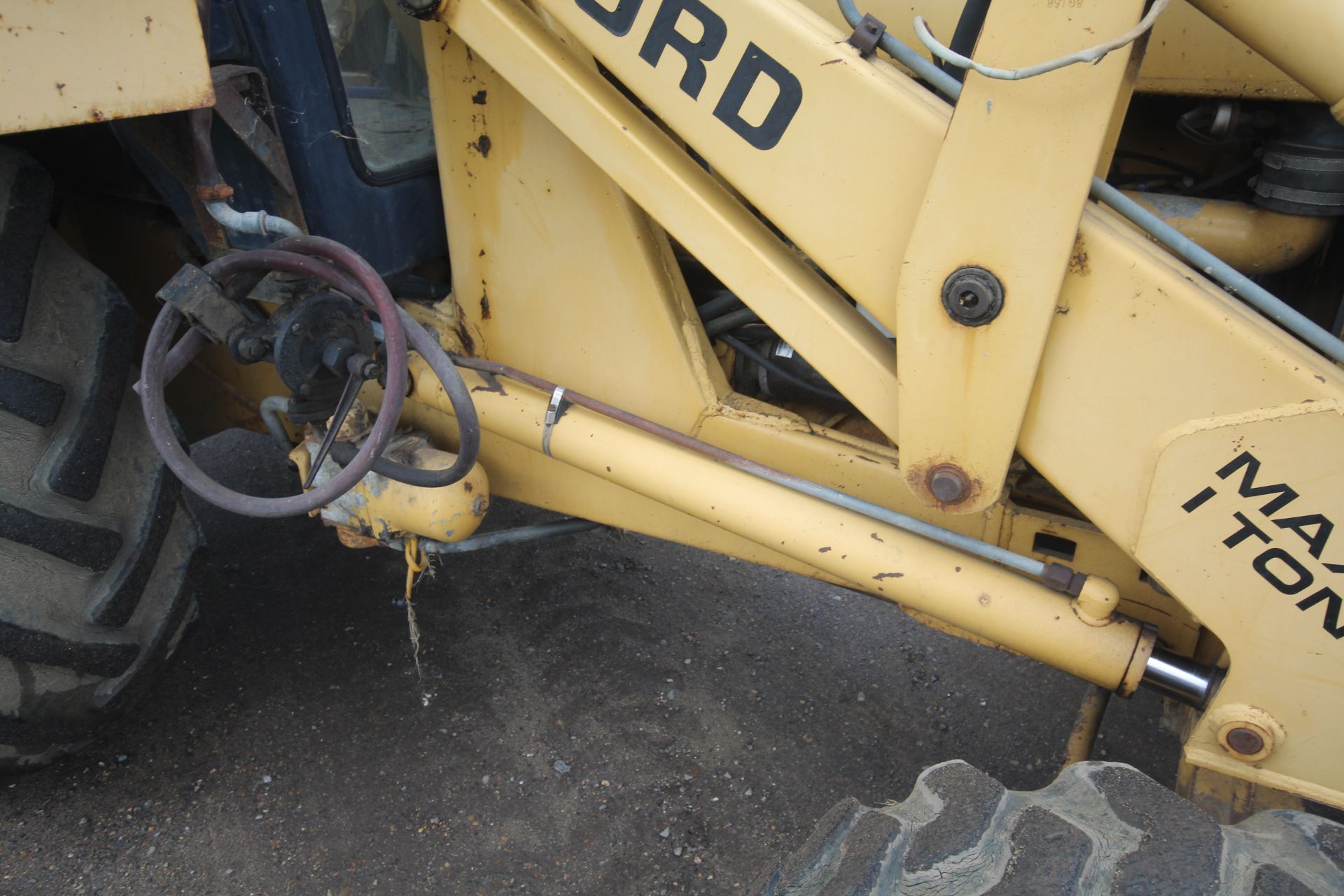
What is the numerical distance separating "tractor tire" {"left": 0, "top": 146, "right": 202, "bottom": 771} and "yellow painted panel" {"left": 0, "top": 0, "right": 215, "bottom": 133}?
0.90 ft

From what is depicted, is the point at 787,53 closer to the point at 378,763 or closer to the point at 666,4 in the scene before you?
the point at 666,4

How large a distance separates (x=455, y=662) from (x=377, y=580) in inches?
13.2

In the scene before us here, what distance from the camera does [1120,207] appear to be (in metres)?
0.90

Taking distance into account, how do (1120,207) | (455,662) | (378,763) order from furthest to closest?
(455,662)
(378,763)
(1120,207)

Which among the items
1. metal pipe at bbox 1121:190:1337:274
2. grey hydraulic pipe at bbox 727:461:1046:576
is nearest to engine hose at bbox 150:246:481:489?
grey hydraulic pipe at bbox 727:461:1046:576

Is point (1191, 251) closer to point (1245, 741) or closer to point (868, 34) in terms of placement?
point (868, 34)

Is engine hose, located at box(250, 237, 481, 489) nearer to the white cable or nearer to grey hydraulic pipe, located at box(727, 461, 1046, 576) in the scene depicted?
grey hydraulic pipe, located at box(727, 461, 1046, 576)

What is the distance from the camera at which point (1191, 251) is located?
92 centimetres

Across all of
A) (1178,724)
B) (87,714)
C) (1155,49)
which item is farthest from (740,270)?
(87,714)

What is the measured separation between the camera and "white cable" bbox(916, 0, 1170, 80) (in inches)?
30.5

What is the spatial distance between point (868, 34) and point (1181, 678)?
2.67ft

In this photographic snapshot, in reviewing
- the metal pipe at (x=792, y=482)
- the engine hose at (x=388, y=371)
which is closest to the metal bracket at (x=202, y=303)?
the engine hose at (x=388, y=371)

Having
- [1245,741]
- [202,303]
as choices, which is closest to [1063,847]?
[1245,741]

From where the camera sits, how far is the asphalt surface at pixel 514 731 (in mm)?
1594
